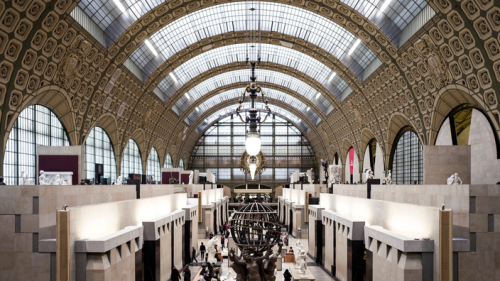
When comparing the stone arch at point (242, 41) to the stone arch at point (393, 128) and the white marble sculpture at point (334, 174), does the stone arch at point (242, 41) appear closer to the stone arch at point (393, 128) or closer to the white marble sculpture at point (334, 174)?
the stone arch at point (393, 128)

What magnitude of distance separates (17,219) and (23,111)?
1548 centimetres

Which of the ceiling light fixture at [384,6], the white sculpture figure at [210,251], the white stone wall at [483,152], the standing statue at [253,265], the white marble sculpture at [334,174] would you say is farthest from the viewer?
the white marble sculpture at [334,174]

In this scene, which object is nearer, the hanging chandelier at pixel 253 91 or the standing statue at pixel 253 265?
the standing statue at pixel 253 265

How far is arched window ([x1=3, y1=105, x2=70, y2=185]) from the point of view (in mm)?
21812

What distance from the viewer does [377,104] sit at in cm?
3581

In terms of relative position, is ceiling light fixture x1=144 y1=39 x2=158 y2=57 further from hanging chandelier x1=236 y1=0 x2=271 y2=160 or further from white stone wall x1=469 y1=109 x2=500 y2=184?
white stone wall x1=469 y1=109 x2=500 y2=184

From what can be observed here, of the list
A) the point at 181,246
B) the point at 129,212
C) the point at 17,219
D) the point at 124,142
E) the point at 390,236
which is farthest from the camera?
the point at 124,142

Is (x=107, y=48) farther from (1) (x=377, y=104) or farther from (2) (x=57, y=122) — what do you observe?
(1) (x=377, y=104)

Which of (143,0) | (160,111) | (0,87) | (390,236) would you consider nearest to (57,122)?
(0,87)

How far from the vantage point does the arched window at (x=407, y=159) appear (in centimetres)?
3200

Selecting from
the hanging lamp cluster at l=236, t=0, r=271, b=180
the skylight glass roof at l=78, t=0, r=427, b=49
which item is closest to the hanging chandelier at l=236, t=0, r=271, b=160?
the hanging lamp cluster at l=236, t=0, r=271, b=180

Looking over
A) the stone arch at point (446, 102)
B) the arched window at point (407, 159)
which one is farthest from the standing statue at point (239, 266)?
the arched window at point (407, 159)

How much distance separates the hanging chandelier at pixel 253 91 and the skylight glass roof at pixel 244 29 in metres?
0.58

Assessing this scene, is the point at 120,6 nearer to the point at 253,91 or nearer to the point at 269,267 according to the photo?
the point at 253,91
